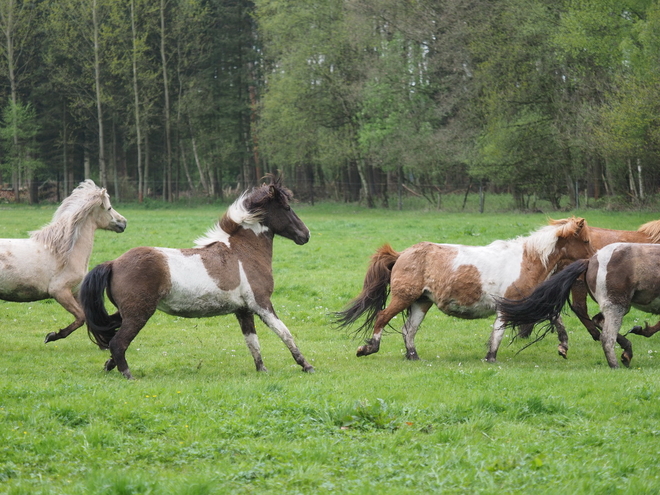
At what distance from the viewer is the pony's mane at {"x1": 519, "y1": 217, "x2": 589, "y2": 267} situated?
9.76 m

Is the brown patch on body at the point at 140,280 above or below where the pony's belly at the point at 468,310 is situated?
above

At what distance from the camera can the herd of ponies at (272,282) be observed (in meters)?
8.27

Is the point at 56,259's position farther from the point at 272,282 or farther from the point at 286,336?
the point at 286,336

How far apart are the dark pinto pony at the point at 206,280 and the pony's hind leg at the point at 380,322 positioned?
1.14m

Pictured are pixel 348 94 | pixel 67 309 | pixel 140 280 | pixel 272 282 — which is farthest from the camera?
pixel 348 94

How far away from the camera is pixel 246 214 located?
Result: 9.23 metres

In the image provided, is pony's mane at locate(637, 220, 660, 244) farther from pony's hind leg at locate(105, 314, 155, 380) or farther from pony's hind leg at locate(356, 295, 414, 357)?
pony's hind leg at locate(105, 314, 155, 380)

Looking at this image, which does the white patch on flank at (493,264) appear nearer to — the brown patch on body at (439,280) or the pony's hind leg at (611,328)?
the brown patch on body at (439,280)

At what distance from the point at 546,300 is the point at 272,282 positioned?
3312mm

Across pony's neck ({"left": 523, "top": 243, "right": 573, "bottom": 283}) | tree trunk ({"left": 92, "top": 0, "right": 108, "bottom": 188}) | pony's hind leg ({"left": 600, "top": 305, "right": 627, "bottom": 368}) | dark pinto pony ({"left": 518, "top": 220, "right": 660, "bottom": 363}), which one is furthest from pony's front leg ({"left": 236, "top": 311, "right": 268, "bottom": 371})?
tree trunk ({"left": 92, "top": 0, "right": 108, "bottom": 188})

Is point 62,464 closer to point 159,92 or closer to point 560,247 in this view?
point 560,247

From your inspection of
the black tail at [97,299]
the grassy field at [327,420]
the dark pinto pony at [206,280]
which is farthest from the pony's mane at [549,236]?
the black tail at [97,299]

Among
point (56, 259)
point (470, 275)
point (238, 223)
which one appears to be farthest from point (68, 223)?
point (470, 275)

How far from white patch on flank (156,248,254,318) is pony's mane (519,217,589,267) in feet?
12.9
